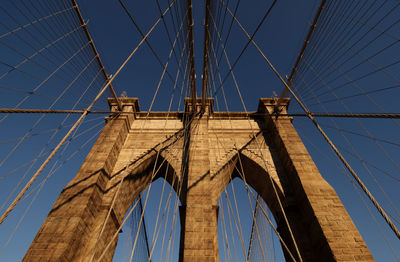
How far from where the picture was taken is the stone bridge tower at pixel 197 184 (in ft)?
15.5

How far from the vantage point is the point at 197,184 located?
612 cm

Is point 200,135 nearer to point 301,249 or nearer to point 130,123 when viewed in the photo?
point 130,123

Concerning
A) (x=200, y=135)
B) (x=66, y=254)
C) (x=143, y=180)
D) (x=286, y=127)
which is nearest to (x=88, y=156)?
(x=143, y=180)

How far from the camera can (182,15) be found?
6035 mm

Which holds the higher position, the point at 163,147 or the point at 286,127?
the point at 286,127

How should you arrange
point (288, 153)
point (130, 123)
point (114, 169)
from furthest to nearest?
point (130, 123), point (114, 169), point (288, 153)

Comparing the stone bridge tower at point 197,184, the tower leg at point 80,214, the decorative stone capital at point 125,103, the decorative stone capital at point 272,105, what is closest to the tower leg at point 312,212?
the stone bridge tower at point 197,184

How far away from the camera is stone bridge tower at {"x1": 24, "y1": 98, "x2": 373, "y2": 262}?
4.72 meters

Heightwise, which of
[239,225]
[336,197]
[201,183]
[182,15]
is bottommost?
[239,225]

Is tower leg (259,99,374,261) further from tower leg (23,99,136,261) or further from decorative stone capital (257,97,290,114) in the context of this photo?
tower leg (23,99,136,261)

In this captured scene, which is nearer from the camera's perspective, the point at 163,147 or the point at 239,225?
the point at 239,225

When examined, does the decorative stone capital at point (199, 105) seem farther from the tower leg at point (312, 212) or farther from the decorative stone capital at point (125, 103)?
the tower leg at point (312, 212)

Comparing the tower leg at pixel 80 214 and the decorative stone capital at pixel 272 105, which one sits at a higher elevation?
the decorative stone capital at pixel 272 105

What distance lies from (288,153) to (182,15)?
5594 millimetres
